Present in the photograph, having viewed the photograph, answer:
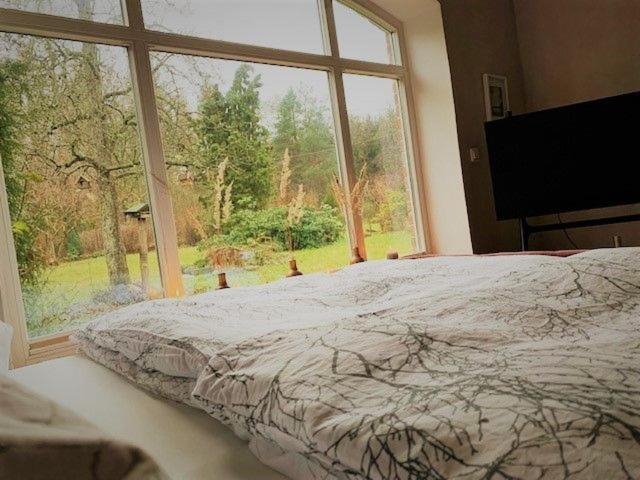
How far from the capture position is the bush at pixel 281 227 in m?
3.26

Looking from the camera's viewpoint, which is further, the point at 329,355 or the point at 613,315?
the point at 613,315

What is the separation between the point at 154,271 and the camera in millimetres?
2797

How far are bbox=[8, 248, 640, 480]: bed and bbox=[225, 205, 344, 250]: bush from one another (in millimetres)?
1672

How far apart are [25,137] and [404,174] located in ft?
9.40

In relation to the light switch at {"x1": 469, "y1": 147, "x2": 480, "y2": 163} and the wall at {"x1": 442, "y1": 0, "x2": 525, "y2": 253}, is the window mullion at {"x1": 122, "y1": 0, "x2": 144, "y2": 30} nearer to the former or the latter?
the wall at {"x1": 442, "y1": 0, "x2": 525, "y2": 253}

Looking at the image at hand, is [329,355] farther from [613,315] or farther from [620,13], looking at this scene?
[620,13]

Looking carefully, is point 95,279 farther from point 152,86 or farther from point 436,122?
point 436,122

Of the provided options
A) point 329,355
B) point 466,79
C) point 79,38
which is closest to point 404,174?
point 466,79

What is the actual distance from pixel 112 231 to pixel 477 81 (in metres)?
3.13

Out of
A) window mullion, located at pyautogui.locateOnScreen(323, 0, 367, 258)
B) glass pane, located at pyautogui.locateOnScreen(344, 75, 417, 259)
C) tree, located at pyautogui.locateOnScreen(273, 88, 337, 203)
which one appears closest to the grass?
window mullion, located at pyautogui.locateOnScreen(323, 0, 367, 258)

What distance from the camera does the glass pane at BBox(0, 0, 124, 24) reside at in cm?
245

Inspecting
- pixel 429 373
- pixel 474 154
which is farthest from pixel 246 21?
pixel 429 373

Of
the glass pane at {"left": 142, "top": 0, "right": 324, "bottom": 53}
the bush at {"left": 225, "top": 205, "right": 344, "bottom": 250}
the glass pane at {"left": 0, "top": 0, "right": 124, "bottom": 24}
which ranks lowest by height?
the bush at {"left": 225, "top": 205, "right": 344, "bottom": 250}

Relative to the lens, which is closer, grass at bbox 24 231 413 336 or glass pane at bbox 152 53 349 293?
grass at bbox 24 231 413 336
